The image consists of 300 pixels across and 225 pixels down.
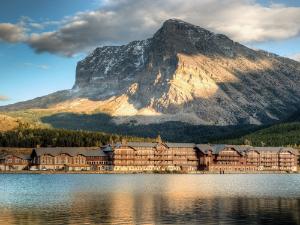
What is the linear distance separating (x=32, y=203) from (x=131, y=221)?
24.9m

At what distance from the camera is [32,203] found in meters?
80.3

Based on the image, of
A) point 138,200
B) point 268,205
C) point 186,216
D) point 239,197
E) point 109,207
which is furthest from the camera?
point 239,197

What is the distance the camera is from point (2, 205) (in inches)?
3024

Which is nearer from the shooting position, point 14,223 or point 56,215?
point 14,223

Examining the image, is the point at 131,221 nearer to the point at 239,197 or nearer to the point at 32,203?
the point at 32,203

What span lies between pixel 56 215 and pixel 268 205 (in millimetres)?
31112

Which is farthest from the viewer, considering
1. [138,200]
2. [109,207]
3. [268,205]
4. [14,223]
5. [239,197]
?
[239,197]

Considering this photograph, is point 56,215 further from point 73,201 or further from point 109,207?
point 73,201

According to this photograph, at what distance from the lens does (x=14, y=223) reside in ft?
191

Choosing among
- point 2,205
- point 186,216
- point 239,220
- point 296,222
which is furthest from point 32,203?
point 296,222

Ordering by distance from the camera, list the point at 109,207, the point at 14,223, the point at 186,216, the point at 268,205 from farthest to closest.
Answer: the point at 268,205 → the point at 109,207 → the point at 186,216 → the point at 14,223

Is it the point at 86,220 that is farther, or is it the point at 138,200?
the point at 138,200

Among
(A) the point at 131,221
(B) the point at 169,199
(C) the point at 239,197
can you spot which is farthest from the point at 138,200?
(A) the point at 131,221

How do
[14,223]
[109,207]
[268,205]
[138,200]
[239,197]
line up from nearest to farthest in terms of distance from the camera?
[14,223] → [109,207] → [268,205] → [138,200] → [239,197]
